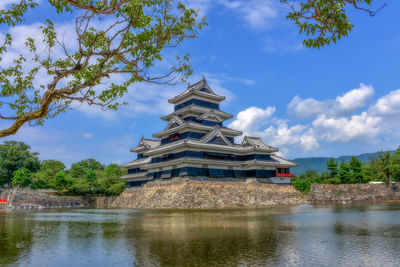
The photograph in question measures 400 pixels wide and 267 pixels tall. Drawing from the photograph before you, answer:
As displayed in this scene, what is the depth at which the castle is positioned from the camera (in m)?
36.2

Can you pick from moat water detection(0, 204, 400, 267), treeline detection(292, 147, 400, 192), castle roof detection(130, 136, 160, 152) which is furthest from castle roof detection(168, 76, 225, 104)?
moat water detection(0, 204, 400, 267)

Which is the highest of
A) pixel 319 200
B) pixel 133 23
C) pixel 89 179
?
pixel 133 23

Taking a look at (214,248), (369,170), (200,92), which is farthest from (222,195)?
(369,170)

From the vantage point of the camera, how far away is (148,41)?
867cm

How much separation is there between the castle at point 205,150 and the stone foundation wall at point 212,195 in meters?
1.27

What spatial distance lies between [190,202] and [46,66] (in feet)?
82.8

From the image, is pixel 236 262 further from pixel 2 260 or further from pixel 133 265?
pixel 2 260

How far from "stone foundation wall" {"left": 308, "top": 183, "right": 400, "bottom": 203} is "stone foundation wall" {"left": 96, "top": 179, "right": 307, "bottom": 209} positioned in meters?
2.64

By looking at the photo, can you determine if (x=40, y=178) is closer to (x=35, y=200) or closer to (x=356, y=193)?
(x=35, y=200)

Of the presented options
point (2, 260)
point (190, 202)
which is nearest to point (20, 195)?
point (190, 202)

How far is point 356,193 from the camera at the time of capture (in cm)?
3966

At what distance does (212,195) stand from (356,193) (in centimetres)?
2019

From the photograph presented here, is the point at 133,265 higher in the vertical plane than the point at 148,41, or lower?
lower

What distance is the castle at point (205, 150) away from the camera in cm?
3625
